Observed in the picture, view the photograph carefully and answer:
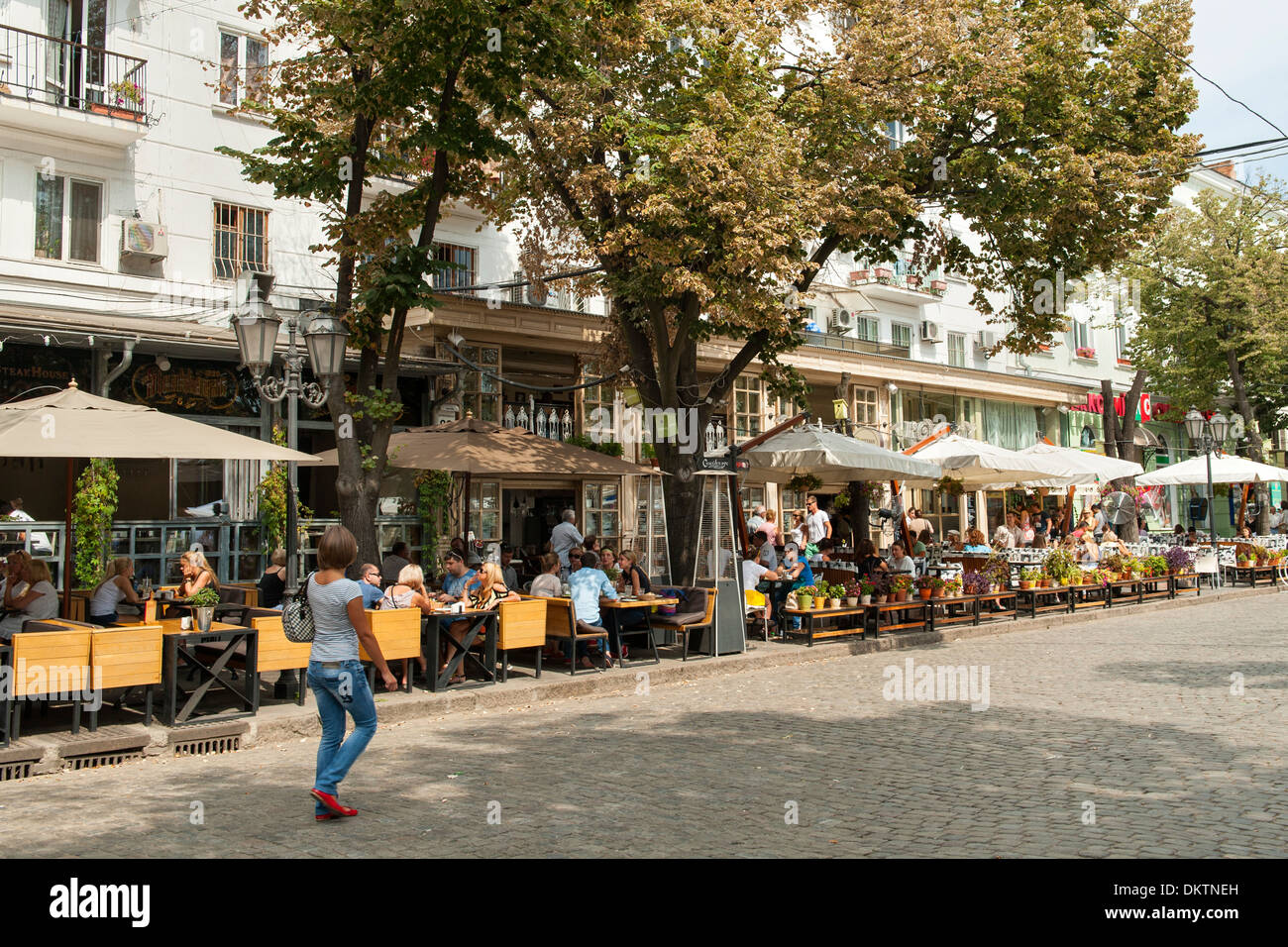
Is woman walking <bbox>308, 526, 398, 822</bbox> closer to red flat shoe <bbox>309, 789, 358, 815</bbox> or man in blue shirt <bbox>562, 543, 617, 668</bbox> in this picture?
red flat shoe <bbox>309, 789, 358, 815</bbox>

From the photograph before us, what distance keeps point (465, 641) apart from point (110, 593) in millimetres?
3526

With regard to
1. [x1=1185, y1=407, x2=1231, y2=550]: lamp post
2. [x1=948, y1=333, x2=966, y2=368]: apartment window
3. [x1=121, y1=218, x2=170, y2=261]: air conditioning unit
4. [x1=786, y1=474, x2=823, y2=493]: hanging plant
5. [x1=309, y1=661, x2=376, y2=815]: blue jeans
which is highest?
[x1=948, y1=333, x2=966, y2=368]: apartment window

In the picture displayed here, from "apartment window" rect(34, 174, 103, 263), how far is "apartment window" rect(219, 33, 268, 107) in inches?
116

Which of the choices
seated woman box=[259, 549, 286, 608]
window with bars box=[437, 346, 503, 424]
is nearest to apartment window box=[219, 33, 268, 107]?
window with bars box=[437, 346, 503, 424]

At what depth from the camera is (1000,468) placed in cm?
2027

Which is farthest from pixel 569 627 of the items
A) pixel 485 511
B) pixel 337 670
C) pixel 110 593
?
pixel 485 511

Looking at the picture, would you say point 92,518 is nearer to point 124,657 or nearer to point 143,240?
point 143,240

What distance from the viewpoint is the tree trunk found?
33.8m

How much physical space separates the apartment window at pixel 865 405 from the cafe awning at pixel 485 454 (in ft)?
49.1

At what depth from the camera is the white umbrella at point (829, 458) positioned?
1659cm

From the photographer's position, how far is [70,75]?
647 inches

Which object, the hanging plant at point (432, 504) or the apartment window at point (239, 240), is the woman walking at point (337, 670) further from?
the apartment window at point (239, 240)

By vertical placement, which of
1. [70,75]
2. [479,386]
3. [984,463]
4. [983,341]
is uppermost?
[70,75]

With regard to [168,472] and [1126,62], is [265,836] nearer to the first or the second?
[168,472]
